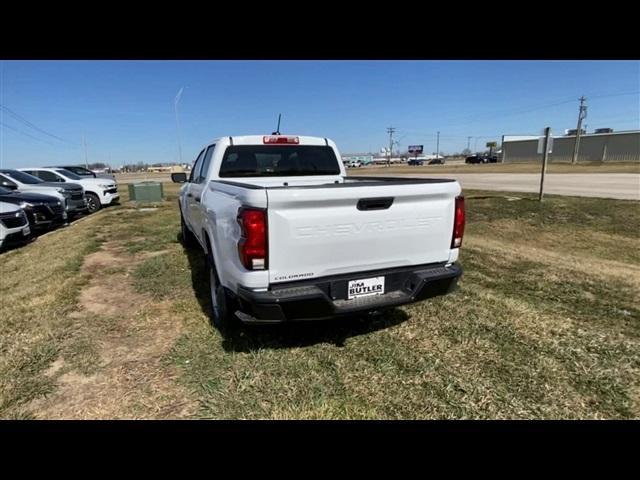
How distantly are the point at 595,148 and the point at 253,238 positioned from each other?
65.8 m

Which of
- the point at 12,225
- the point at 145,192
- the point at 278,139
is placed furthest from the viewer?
the point at 145,192

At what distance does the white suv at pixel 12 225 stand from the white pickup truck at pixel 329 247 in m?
6.51

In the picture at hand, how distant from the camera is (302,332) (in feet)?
11.8

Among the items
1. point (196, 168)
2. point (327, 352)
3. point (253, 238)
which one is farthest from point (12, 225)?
point (327, 352)

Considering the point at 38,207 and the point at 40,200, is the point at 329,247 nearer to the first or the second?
the point at 38,207

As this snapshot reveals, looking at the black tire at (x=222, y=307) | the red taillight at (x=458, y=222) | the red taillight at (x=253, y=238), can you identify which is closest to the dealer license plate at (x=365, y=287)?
the red taillight at (x=253, y=238)

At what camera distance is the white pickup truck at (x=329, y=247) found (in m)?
2.61

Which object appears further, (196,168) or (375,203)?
(196,168)

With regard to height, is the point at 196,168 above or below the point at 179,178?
above

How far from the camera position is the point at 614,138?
50.5m
